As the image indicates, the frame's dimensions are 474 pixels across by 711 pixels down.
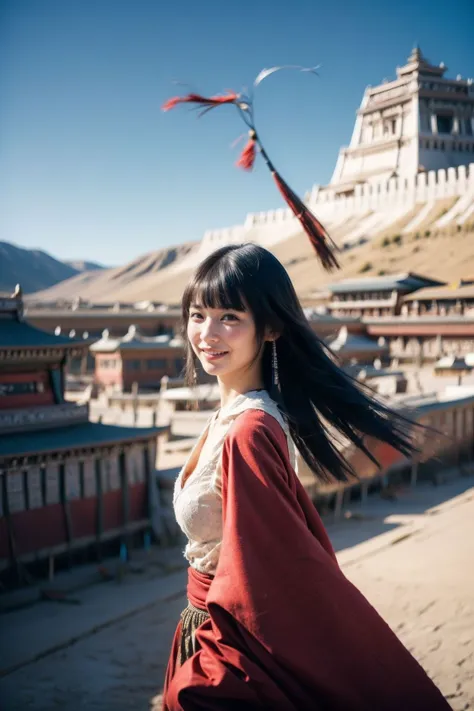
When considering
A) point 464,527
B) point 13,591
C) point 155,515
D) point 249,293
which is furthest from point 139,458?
point 249,293

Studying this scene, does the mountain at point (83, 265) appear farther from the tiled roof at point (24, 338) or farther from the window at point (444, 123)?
the tiled roof at point (24, 338)

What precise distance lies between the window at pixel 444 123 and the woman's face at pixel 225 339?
6989cm

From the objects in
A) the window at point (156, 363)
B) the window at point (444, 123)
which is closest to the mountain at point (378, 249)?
the window at point (156, 363)

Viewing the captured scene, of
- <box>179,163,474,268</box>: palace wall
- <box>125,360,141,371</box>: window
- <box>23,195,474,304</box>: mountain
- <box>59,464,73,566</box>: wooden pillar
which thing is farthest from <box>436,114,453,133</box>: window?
<box>59,464,73,566</box>: wooden pillar

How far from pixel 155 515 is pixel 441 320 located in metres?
24.2

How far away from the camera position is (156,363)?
95.6 feet

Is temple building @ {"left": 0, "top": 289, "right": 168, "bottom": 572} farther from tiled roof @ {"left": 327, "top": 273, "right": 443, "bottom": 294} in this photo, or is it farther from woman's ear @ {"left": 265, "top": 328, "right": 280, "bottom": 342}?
tiled roof @ {"left": 327, "top": 273, "right": 443, "bottom": 294}

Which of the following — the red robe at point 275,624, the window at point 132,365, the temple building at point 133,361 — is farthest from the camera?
the window at point 132,365

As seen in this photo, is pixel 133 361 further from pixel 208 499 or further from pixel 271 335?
pixel 208 499

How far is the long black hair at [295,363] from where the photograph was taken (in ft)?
7.04

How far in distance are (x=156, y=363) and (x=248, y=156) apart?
85.1 feet

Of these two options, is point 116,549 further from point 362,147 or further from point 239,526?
point 362,147

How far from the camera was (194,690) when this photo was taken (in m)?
1.78

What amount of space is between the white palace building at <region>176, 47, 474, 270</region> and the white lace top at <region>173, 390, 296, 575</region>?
56742 millimetres
